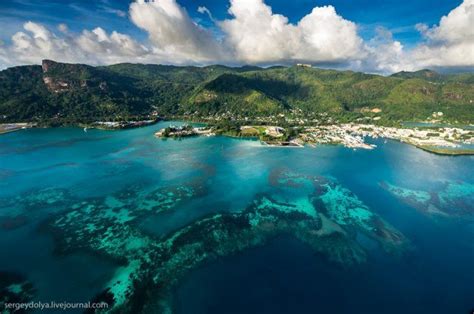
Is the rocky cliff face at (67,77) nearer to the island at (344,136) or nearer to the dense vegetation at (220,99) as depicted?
the dense vegetation at (220,99)

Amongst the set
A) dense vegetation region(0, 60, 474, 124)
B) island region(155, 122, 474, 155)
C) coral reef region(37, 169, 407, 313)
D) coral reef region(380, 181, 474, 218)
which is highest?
dense vegetation region(0, 60, 474, 124)

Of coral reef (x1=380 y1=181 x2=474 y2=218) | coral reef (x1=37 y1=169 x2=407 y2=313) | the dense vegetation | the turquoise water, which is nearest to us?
the turquoise water

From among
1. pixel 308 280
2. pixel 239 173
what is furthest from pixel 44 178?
pixel 308 280

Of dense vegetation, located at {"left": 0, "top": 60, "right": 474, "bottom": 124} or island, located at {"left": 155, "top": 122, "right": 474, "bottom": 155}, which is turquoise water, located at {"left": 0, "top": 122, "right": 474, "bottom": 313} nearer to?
island, located at {"left": 155, "top": 122, "right": 474, "bottom": 155}

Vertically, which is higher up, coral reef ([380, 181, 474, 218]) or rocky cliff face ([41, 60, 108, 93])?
rocky cliff face ([41, 60, 108, 93])

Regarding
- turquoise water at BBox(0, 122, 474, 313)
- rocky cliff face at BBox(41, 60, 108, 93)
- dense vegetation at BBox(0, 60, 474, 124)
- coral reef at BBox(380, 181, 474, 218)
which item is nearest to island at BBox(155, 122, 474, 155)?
turquoise water at BBox(0, 122, 474, 313)

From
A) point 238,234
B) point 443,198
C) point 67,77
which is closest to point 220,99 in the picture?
point 67,77

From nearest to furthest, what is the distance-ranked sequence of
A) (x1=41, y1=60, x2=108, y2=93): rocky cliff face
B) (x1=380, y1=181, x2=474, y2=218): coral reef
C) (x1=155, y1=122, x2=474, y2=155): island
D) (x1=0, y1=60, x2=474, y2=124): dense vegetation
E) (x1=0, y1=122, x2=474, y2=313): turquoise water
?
1. (x1=0, y1=122, x2=474, y2=313): turquoise water
2. (x1=380, y1=181, x2=474, y2=218): coral reef
3. (x1=155, y1=122, x2=474, y2=155): island
4. (x1=0, y1=60, x2=474, y2=124): dense vegetation
5. (x1=41, y1=60, x2=108, y2=93): rocky cliff face
